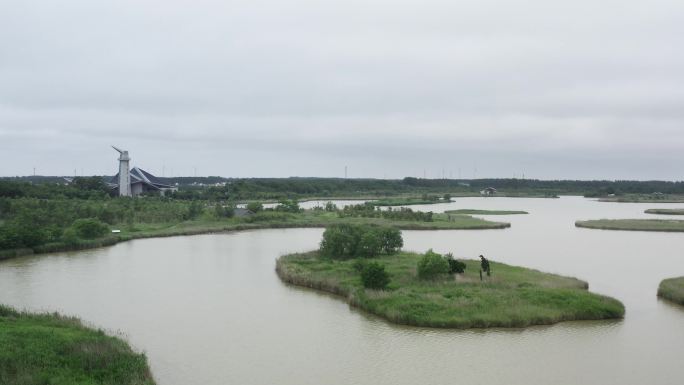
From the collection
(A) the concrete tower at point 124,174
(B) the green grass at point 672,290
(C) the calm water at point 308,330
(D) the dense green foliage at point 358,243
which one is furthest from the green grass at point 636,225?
(A) the concrete tower at point 124,174

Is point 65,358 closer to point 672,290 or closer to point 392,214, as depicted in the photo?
point 672,290

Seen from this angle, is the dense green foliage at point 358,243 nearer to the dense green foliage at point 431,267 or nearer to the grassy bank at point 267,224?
the dense green foliage at point 431,267

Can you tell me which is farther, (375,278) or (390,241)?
(390,241)

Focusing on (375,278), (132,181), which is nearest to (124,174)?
(132,181)

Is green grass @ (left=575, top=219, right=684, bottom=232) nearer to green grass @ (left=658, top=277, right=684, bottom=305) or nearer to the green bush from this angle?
green grass @ (left=658, top=277, right=684, bottom=305)

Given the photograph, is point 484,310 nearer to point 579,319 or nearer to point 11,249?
point 579,319
